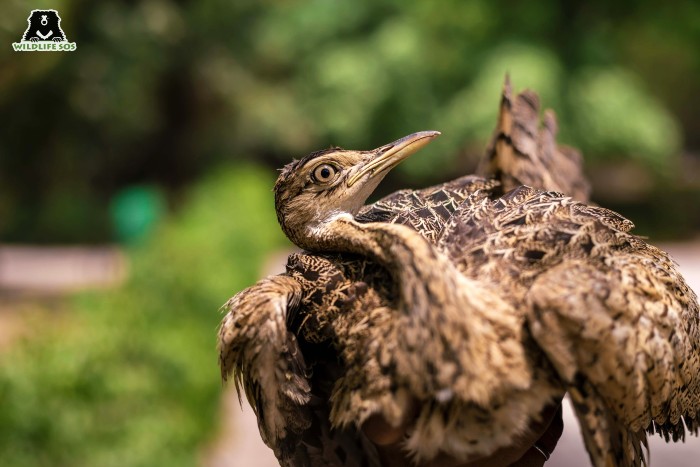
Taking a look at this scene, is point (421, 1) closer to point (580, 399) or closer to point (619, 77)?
point (619, 77)

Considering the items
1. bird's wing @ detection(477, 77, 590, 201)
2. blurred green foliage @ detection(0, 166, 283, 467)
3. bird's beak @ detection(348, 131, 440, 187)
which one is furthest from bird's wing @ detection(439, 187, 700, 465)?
blurred green foliage @ detection(0, 166, 283, 467)

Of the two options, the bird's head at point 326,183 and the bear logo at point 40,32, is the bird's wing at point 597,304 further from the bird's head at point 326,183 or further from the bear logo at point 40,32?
the bear logo at point 40,32

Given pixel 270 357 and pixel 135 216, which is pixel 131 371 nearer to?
pixel 270 357

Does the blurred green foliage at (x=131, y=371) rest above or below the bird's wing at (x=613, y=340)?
above

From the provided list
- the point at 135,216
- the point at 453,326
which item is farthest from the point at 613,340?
the point at 135,216

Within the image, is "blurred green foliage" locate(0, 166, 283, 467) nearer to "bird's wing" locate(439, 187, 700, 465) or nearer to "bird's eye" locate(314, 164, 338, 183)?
"bird's eye" locate(314, 164, 338, 183)

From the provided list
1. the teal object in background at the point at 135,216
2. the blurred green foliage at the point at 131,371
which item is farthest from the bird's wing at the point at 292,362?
the teal object in background at the point at 135,216
